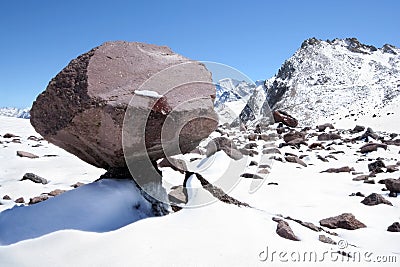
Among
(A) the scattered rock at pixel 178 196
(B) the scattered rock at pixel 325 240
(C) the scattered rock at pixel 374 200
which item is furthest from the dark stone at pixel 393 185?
(A) the scattered rock at pixel 178 196

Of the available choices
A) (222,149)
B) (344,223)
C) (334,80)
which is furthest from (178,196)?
(334,80)

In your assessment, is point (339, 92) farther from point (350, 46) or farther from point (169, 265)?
point (169, 265)

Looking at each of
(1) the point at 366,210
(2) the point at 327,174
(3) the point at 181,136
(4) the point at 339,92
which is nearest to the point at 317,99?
(4) the point at 339,92

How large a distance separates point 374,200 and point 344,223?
1215 millimetres

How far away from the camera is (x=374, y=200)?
17.2 feet

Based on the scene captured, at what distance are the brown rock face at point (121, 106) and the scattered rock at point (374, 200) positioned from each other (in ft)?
9.61

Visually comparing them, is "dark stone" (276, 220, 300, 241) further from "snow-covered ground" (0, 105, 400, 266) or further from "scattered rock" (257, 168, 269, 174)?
"scattered rock" (257, 168, 269, 174)

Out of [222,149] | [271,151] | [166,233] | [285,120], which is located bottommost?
[166,233]

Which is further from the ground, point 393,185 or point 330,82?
point 330,82

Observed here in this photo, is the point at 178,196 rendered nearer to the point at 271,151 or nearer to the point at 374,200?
the point at 374,200

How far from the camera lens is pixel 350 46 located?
4312cm

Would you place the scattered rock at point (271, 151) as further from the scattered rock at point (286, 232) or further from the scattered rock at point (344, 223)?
the scattered rock at point (286, 232)

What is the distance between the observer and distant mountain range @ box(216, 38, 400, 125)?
27.2 meters

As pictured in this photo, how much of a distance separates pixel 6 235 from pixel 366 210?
4.65 metres
